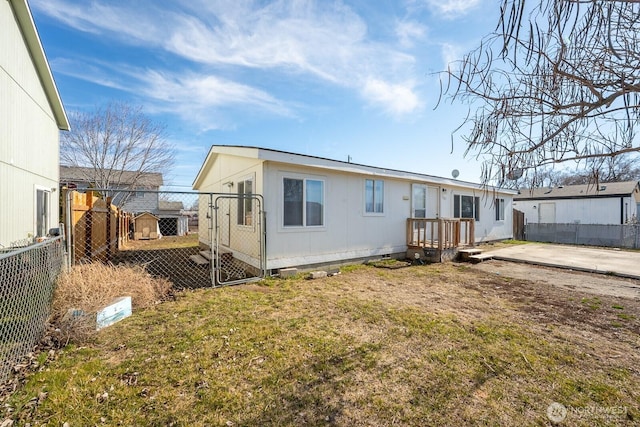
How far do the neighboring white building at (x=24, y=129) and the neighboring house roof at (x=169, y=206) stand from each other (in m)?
15.7

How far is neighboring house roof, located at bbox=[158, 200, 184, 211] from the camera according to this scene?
76.6 ft

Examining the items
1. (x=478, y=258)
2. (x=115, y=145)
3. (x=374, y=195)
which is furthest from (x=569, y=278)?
(x=115, y=145)

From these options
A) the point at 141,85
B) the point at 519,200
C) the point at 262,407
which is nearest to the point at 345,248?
the point at 262,407

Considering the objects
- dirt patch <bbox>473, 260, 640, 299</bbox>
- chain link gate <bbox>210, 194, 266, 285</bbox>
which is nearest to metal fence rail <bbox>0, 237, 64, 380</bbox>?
chain link gate <bbox>210, 194, 266, 285</bbox>

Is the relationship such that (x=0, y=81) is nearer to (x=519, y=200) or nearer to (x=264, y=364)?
(x=264, y=364)

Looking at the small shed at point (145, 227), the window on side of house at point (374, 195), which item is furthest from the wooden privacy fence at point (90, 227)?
the small shed at point (145, 227)

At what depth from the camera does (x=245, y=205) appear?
7262mm

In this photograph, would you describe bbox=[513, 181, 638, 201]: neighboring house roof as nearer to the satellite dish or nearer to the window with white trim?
the window with white trim

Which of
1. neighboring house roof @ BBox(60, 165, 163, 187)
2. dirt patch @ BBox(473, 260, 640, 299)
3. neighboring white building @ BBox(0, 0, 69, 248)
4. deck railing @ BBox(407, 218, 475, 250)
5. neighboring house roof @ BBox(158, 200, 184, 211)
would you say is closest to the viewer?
neighboring white building @ BBox(0, 0, 69, 248)

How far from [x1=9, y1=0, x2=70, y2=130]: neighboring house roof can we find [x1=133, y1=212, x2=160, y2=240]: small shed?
8613mm

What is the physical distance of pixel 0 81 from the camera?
5.06 m

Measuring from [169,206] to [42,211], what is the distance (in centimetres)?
1793

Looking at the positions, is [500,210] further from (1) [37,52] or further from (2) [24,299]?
(1) [37,52]

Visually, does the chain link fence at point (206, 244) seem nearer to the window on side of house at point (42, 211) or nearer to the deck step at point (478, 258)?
the window on side of house at point (42, 211)
